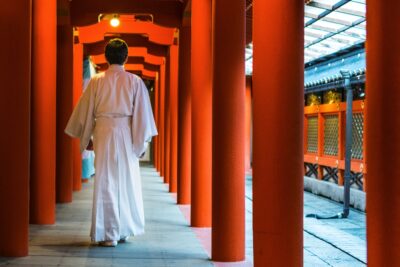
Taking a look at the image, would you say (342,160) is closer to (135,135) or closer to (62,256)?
(135,135)

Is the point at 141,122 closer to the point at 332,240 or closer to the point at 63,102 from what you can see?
the point at 332,240

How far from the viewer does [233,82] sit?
5.72 meters

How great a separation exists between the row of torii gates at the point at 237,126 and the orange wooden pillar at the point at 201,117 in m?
0.01

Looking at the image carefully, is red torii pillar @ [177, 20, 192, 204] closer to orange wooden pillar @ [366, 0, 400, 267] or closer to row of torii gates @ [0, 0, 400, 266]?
row of torii gates @ [0, 0, 400, 266]

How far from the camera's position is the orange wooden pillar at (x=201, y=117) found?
7539mm

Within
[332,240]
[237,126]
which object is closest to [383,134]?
[237,126]

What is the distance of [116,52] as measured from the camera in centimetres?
652

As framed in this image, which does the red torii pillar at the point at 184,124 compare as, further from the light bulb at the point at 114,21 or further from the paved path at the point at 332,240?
the light bulb at the point at 114,21

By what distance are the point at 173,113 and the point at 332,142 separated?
3.69m

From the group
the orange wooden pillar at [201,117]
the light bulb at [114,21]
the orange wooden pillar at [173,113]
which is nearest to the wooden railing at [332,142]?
the orange wooden pillar at [173,113]

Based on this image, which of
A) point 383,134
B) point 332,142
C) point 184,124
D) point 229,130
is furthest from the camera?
point 332,142

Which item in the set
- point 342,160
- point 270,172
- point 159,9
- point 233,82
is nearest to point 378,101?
point 270,172

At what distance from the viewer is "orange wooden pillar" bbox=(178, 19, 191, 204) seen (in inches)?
386

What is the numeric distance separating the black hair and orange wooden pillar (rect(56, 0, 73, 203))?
144 inches
